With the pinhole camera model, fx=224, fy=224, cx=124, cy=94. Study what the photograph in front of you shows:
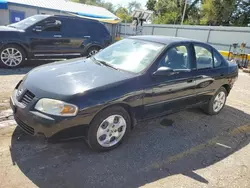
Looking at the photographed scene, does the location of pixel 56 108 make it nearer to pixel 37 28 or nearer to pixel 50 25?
pixel 37 28

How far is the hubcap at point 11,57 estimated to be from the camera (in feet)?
22.3

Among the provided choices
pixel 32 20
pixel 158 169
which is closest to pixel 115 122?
pixel 158 169

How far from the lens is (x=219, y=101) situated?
5027 mm

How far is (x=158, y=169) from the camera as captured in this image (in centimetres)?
297

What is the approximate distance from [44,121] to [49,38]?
5576 mm

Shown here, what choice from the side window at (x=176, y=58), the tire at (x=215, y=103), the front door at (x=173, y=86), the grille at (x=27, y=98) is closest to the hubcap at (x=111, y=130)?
the front door at (x=173, y=86)

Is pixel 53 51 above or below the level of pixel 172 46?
below

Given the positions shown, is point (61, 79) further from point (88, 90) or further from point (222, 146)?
point (222, 146)

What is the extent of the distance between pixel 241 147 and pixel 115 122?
2253 mm

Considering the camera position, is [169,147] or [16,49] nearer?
[169,147]

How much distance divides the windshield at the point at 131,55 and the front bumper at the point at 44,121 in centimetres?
117

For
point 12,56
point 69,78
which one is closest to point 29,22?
point 12,56

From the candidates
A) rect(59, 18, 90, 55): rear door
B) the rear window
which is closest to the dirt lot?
rect(59, 18, 90, 55): rear door

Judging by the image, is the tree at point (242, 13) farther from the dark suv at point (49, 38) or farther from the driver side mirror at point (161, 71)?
the driver side mirror at point (161, 71)
